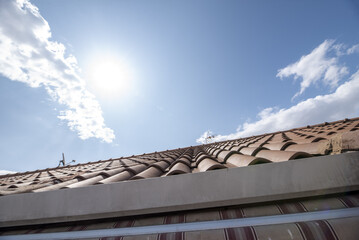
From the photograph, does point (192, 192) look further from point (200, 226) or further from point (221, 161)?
point (221, 161)

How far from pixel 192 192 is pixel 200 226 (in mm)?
263

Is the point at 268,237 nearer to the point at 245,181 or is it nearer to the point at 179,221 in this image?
the point at 245,181

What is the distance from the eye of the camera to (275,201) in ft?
4.17

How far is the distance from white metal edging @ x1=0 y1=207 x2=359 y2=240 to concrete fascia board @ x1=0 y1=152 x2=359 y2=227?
129mm

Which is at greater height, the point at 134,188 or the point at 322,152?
the point at 322,152

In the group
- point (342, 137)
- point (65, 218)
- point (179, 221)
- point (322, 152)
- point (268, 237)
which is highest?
point (342, 137)

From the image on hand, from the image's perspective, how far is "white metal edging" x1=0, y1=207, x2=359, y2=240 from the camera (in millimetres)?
1064

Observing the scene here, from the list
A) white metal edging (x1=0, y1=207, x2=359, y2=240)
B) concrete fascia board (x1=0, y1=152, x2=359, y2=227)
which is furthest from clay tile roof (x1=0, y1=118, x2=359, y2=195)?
white metal edging (x1=0, y1=207, x2=359, y2=240)

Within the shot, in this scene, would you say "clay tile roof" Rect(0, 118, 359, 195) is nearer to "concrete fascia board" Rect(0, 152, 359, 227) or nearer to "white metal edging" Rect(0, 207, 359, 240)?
"concrete fascia board" Rect(0, 152, 359, 227)

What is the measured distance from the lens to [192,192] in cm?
135

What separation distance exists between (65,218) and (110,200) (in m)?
0.51

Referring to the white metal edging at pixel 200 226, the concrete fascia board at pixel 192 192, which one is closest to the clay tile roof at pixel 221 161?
the concrete fascia board at pixel 192 192

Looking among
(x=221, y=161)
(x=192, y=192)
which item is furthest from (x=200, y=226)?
(x=221, y=161)

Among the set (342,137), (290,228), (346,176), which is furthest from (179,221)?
(342,137)
